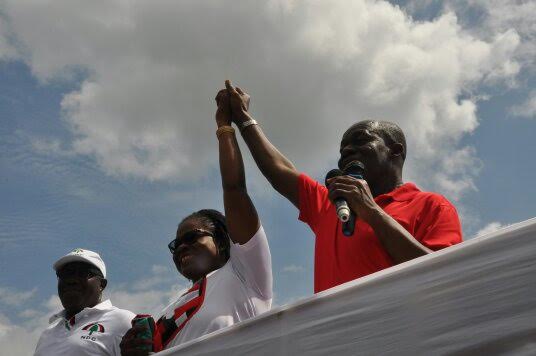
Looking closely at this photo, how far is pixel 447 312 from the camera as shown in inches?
63.3

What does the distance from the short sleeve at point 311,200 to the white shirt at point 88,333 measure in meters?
1.47

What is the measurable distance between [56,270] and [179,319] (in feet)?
6.81

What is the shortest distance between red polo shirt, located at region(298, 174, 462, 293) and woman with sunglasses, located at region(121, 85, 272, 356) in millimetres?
300

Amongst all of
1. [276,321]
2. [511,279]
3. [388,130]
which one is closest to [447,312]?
[511,279]

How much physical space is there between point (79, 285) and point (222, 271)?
1947 millimetres

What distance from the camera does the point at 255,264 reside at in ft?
9.91

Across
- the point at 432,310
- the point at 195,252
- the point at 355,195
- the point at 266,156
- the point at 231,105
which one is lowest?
the point at 432,310

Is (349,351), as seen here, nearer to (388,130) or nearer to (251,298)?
(251,298)

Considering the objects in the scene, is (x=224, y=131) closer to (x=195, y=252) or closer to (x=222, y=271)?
(x=195, y=252)

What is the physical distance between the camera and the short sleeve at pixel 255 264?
3016 millimetres

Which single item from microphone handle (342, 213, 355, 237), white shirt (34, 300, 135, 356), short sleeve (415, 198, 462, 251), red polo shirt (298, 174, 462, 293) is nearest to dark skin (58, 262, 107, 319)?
white shirt (34, 300, 135, 356)

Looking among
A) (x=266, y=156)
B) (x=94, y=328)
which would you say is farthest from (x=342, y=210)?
(x=94, y=328)

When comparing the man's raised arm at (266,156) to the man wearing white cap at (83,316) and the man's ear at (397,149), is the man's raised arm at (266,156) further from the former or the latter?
the man wearing white cap at (83,316)

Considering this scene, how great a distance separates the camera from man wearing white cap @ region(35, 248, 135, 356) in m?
3.95
